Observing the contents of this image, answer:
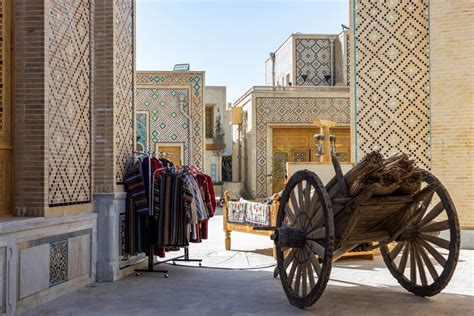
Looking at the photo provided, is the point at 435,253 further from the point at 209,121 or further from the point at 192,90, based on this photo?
the point at 209,121

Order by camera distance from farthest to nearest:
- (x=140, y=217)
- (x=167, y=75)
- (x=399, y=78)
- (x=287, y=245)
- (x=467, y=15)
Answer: (x=167, y=75) → (x=399, y=78) → (x=467, y=15) → (x=140, y=217) → (x=287, y=245)

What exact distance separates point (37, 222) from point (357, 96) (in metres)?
6.73

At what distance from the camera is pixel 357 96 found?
10.4 m

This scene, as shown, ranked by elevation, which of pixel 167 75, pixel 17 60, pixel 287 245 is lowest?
pixel 287 245

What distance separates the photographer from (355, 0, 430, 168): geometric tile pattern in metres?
9.96

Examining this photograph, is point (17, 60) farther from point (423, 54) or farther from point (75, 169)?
point (423, 54)

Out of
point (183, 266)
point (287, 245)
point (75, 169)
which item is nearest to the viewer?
point (287, 245)

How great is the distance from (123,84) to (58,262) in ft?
8.62

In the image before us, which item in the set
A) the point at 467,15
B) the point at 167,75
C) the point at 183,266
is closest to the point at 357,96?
the point at 467,15

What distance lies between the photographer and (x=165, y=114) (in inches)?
798

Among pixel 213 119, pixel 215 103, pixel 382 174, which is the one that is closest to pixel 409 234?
pixel 382 174

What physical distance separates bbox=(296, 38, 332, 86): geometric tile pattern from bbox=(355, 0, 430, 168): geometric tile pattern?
14.4 metres

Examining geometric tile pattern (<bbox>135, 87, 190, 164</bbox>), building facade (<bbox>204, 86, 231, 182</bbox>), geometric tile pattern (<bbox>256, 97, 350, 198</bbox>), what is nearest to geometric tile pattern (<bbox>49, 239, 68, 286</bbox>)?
geometric tile pattern (<bbox>135, 87, 190, 164</bbox>)

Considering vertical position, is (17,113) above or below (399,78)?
below
